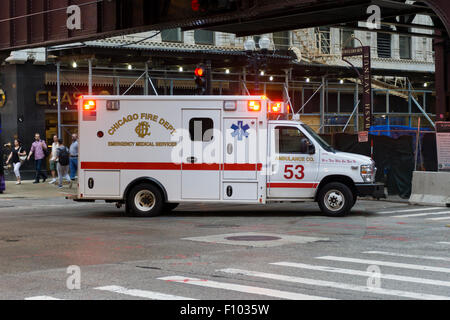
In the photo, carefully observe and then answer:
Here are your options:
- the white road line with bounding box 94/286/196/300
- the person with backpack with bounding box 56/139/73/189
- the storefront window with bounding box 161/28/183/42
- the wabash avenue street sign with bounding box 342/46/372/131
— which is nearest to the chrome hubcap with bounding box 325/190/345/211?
the wabash avenue street sign with bounding box 342/46/372/131

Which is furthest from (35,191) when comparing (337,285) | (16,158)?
(337,285)

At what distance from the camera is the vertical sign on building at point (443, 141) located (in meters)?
19.6

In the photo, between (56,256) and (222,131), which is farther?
(222,131)

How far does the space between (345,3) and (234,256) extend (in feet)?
30.0

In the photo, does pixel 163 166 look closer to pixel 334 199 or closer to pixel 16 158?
pixel 334 199

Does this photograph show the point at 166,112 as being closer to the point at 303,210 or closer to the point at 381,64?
the point at 303,210

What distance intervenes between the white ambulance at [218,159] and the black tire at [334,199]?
24 mm

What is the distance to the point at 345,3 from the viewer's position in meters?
17.8

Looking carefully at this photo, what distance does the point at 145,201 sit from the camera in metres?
17.5

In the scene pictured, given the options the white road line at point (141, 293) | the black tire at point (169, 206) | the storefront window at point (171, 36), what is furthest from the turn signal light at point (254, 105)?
the storefront window at point (171, 36)

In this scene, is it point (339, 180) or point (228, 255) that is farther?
point (339, 180)

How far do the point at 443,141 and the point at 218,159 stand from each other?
6485 mm

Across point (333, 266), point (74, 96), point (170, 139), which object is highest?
point (74, 96)
